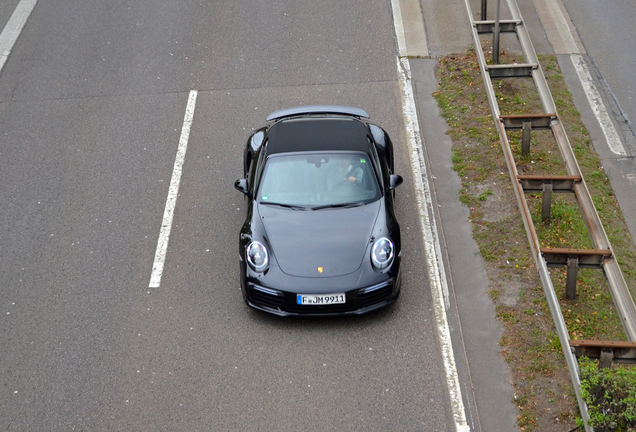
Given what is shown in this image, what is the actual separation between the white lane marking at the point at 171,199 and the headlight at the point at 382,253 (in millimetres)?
2682

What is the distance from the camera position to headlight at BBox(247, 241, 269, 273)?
7352mm

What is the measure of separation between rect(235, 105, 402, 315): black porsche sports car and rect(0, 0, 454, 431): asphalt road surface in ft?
1.59

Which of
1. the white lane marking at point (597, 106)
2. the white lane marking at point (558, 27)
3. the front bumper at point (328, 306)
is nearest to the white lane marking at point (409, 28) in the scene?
the white lane marking at point (558, 27)

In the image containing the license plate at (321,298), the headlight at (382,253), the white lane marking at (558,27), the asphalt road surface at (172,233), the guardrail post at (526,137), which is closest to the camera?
the asphalt road surface at (172,233)

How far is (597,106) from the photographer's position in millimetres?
11211

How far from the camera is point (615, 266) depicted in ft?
21.8

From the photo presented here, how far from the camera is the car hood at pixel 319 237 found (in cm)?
727

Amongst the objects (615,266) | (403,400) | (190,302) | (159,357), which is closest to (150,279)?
(190,302)

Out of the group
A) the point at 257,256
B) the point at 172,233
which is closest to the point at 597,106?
the point at 257,256

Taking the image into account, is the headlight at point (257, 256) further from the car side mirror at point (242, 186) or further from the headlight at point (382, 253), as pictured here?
the headlight at point (382, 253)

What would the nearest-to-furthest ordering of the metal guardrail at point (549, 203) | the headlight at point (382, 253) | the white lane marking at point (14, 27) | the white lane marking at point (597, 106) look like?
the metal guardrail at point (549, 203) < the headlight at point (382, 253) < the white lane marking at point (597, 106) < the white lane marking at point (14, 27)

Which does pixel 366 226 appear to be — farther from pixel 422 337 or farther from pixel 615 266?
pixel 615 266

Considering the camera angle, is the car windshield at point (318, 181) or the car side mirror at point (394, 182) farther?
the car side mirror at point (394, 182)

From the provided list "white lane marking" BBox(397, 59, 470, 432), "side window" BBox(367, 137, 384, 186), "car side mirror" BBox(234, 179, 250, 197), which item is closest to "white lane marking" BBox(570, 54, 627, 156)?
"white lane marking" BBox(397, 59, 470, 432)
